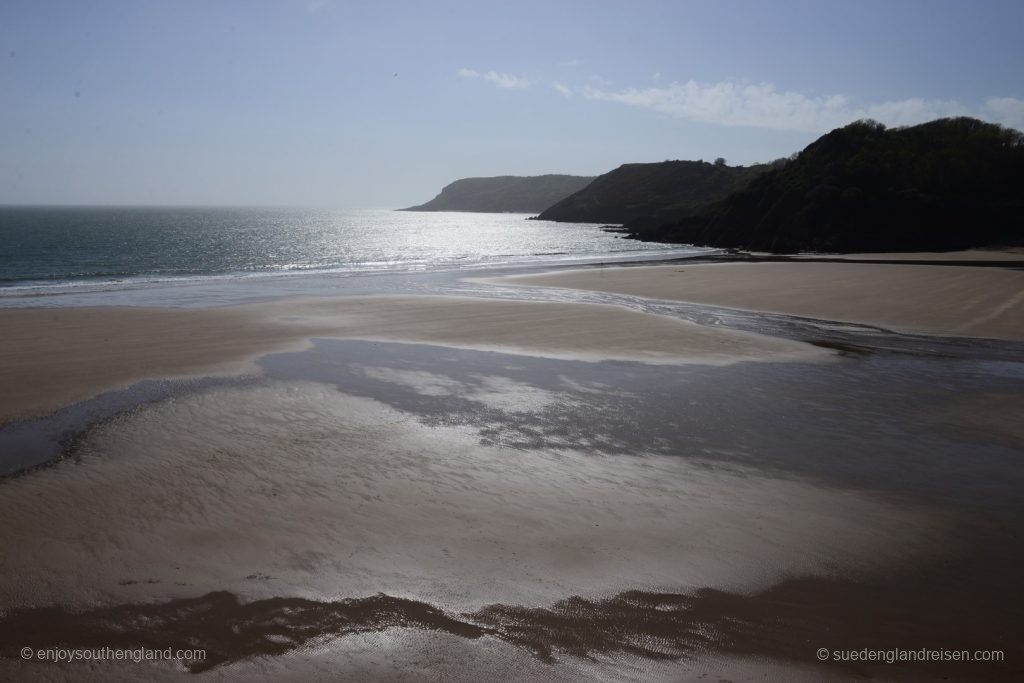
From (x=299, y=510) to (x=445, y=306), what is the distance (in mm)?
14568

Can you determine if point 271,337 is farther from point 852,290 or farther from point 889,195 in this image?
point 889,195

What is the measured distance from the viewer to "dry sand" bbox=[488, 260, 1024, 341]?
17672 millimetres

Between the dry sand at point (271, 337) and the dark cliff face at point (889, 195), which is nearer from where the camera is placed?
the dry sand at point (271, 337)

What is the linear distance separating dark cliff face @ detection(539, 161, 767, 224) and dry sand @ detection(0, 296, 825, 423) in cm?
9896

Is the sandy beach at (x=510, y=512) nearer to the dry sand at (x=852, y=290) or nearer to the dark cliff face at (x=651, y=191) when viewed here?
the dry sand at (x=852, y=290)

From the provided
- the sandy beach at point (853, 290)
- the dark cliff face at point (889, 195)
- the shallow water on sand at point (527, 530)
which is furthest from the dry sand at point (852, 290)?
the dark cliff face at point (889, 195)

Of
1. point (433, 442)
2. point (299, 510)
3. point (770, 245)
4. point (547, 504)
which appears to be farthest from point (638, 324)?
point (770, 245)

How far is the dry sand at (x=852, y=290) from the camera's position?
696 inches

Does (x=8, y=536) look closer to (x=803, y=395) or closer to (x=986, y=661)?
(x=986, y=661)

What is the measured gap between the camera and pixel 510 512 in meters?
5.77

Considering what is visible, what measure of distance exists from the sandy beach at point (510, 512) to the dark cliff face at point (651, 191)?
10650 cm

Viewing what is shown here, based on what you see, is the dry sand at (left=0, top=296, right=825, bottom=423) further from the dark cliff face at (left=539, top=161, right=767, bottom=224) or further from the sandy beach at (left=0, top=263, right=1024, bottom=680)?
the dark cliff face at (left=539, top=161, right=767, bottom=224)

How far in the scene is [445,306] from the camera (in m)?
20.1

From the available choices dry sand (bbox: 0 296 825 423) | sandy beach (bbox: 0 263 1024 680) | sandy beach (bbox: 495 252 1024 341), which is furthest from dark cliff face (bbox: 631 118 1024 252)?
sandy beach (bbox: 0 263 1024 680)
